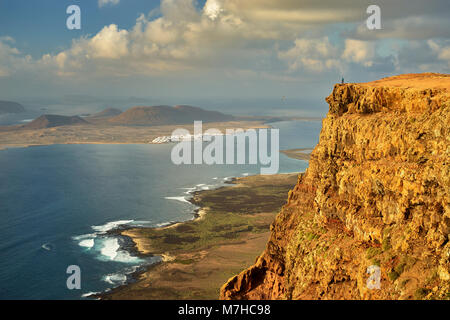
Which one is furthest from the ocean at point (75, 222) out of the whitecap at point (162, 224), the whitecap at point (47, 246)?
the whitecap at point (162, 224)

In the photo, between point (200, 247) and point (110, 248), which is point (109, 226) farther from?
point (200, 247)

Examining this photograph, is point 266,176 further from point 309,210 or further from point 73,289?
point 309,210

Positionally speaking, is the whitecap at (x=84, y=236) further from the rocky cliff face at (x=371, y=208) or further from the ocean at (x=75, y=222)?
the rocky cliff face at (x=371, y=208)

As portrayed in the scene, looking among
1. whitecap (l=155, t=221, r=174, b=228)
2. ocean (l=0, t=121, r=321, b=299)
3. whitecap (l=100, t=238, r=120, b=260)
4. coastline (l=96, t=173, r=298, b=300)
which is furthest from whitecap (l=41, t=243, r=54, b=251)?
whitecap (l=155, t=221, r=174, b=228)

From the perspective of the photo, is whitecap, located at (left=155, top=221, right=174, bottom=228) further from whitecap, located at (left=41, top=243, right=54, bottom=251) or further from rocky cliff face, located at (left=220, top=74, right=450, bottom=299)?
rocky cliff face, located at (left=220, top=74, right=450, bottom=299)

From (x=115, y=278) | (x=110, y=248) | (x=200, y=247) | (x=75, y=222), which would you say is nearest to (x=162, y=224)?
(x=200, y=247)
